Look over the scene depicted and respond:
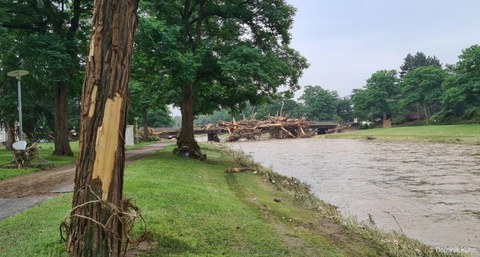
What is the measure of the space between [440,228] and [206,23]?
16116 millimetres

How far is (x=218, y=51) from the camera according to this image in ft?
59.2

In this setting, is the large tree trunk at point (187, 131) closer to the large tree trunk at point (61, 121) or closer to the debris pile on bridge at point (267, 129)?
the large tree trunk at point (61, 121)

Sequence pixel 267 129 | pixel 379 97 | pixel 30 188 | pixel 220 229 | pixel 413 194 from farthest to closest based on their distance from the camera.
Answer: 1. pixel 379 97
2. pixel 267 129
3. pixel 413 194
4. pixel 30 188
5. pixel 220 229

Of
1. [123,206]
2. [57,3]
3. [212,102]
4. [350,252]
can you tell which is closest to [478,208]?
[350,252]

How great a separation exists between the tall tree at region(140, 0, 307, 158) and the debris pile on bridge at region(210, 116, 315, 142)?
120 feet

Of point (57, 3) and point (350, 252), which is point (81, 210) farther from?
point (57, 3)

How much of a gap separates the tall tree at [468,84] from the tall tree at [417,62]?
38.2 meters

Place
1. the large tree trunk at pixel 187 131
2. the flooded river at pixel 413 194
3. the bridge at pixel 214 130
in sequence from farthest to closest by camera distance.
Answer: the bridge at pixel 214 130
the large tree trunk at pixel 187 131
the flooded river at pixel 413 194

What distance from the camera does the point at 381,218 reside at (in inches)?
339

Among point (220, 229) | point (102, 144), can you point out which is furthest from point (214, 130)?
point (102, 144)

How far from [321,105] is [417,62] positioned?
21.8m

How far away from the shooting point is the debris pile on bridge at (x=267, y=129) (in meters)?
59.5

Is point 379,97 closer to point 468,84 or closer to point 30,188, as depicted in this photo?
point 468,84

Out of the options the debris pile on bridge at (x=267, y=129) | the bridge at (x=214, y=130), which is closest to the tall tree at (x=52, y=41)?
the debris pile on bridge at (x=267, y=129)
